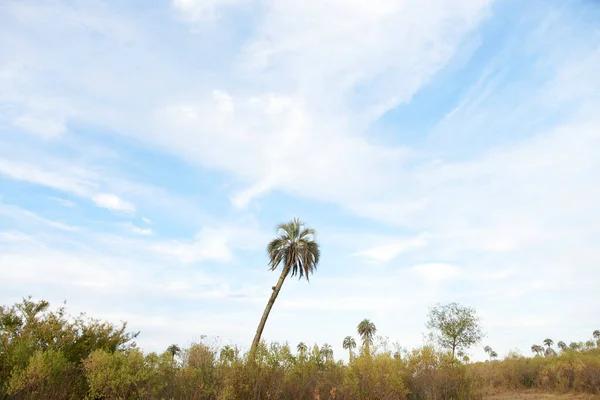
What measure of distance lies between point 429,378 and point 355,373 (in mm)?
4167

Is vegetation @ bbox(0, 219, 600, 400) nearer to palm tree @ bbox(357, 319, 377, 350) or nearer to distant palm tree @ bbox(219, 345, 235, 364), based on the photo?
distant palm tree @ bbox(219, 345, 235, 364)

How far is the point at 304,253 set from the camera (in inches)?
1289

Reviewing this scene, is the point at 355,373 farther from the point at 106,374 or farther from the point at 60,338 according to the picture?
the point at 60,338

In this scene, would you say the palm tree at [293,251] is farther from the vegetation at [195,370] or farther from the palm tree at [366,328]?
the palm tree at [366,328]

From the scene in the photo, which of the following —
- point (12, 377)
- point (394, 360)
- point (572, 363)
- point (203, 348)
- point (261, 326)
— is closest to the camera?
point (12, 377)

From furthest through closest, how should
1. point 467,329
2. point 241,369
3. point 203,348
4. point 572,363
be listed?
point 467,329
point 572,363
point 203,348
point 241,369

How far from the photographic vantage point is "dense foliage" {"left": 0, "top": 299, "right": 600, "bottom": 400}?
9617mm

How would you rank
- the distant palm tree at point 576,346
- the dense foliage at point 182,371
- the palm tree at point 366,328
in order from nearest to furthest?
1. the dense foliage at point 182,371
2. the distant palm tree at point 576,346
3. the palm tree at point 366,328

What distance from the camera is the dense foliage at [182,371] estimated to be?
962 cm

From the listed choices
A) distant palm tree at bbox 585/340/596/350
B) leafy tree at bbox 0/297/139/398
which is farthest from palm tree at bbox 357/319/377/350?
leafy tree at bbox 0/297/139/398

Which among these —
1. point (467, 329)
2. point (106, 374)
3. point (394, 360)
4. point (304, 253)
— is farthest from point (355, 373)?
point (467, 329)

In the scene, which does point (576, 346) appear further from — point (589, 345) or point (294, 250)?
point (294, 250)

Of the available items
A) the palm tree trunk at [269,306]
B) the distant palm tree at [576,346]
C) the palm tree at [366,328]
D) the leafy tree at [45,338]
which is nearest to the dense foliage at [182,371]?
the leafy tree at [45,338]

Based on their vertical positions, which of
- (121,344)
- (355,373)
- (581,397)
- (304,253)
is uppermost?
(304,253)
